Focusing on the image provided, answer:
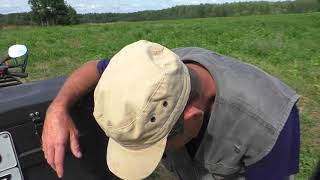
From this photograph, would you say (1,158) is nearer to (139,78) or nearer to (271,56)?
(139,78)

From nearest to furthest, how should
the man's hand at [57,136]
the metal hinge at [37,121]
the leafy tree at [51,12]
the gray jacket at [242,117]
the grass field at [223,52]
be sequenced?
the gray jacket at [242,117]
the man's hand at [57,136]
the metal hinge at [37,121]
the grass field at [223,52]
the leafy tree at [51,12]

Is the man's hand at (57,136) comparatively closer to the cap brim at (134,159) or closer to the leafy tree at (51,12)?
the cap brim at (134,159)

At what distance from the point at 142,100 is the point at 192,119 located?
230 mm

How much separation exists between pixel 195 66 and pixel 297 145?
53 cm

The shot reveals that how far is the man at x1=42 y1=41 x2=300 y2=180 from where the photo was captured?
61.7 inches

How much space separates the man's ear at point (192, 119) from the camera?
1657 millimetres

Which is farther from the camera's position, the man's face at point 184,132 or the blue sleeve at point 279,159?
the blue sleeve at point 279,159

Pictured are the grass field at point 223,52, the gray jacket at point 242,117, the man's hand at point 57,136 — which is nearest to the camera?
the gray jacket at point 242,117

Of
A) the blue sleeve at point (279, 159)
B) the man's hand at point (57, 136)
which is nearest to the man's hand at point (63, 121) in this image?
the man's hand at point (57, 136)

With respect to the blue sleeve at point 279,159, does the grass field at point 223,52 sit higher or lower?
lower

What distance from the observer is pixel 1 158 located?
2.02 m

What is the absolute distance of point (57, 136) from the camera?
6.42 ft

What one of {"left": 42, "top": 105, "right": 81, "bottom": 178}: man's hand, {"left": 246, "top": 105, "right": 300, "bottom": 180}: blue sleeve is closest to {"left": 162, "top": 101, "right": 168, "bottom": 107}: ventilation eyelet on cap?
{"left": 246, "top": 105, "right": 300, "bottom": 180}: blue sleeve

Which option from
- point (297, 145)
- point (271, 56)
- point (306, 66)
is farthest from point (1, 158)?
point (271, 56)
